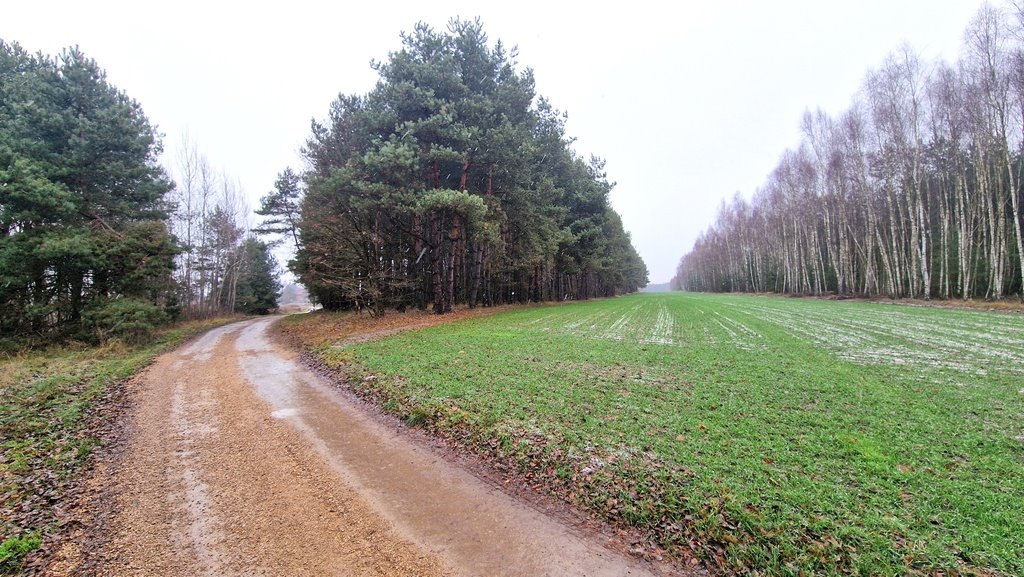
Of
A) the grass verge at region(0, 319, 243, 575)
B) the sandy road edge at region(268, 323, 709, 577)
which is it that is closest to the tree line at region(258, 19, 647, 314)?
the grass verge at region(0, 319, 243, 575)

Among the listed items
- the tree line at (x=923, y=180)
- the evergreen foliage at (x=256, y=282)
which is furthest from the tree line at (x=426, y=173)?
the tree line at (x=923, y=180)

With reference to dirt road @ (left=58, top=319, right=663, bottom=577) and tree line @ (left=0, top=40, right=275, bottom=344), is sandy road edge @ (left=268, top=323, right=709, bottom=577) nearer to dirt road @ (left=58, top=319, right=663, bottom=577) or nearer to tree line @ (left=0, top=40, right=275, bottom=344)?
dirt road @ (left=58, top=319, right=663, bottom=577)

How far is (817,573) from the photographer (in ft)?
7.68

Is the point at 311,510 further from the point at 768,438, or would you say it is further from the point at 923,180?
the point at 923,180

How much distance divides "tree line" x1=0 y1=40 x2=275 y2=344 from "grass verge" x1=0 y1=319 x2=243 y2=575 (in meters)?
3.72

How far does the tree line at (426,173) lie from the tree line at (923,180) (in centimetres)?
2148

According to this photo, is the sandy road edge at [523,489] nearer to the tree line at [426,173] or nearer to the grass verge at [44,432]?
the grass verge at [44,432]

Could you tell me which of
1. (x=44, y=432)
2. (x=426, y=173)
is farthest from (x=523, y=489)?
(x=426, y=173)

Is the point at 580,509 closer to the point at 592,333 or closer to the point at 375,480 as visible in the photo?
the point at 375,480

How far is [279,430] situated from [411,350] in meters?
4.52

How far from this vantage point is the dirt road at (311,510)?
257cm

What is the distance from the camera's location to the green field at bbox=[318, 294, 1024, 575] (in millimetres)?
2596

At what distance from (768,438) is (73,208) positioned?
1905 cm

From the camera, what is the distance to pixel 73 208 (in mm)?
11906
